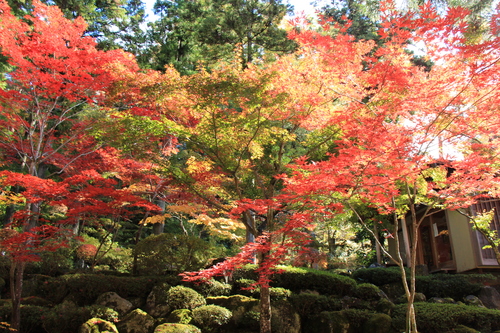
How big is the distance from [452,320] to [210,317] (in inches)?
209

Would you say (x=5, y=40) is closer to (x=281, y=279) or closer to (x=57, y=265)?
(x=57, y=265)

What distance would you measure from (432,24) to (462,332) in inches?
241

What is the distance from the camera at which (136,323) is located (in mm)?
7547

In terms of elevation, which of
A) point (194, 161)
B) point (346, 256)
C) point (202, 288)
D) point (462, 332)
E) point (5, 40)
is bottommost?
point (462, 332)

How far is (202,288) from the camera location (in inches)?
347

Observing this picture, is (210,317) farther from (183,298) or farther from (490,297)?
(490,297)

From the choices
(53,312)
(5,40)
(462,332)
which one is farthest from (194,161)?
(462,332)

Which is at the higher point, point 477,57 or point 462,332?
point 477,57

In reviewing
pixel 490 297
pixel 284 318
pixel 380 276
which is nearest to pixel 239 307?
pixel 284 318

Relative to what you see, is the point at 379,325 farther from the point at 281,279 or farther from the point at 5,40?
the point at 5,40

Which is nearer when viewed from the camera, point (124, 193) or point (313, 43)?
point (313, 43)

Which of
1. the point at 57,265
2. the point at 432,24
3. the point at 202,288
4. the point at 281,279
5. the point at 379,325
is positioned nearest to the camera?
the point at 432,24

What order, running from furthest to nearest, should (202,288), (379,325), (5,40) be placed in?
1. (202,288)
2. (5,40)
3. (379,325)

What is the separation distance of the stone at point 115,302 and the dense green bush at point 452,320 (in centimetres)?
621
